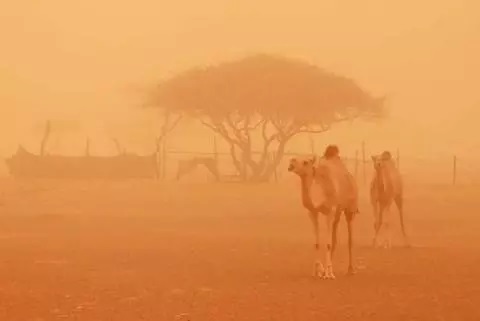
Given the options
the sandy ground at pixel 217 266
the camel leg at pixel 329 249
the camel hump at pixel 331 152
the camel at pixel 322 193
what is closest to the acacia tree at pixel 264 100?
the sandy ground at pixel 217 266

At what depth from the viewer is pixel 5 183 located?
149 ft

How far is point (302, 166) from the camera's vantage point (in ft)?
53.0

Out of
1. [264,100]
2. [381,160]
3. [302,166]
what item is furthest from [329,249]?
[264,100]

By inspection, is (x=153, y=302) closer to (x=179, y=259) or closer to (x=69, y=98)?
(x=179, y=259)

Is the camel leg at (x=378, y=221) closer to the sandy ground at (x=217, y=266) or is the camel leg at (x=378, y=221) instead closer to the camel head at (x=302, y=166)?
the sandy ground at (x=217, y=266)

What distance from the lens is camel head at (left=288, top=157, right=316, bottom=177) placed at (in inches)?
632

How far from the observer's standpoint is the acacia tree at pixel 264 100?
49000 mm

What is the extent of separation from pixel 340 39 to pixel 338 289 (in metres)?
175

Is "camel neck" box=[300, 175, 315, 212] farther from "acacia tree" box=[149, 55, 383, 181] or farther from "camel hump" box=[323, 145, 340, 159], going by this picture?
"acacia tree" box=[149, 55, 383, 181]

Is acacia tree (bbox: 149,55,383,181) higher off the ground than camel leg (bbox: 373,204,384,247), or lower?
higher

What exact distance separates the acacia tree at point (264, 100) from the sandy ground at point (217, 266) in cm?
1148

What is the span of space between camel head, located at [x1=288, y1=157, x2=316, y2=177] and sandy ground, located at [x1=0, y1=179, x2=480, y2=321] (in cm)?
162

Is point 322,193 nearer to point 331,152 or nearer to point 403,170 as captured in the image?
point 331,152

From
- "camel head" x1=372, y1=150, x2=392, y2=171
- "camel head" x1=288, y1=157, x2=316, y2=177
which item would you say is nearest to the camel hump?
"camel head" x1=288, y1=157, x2=316, y2=177
